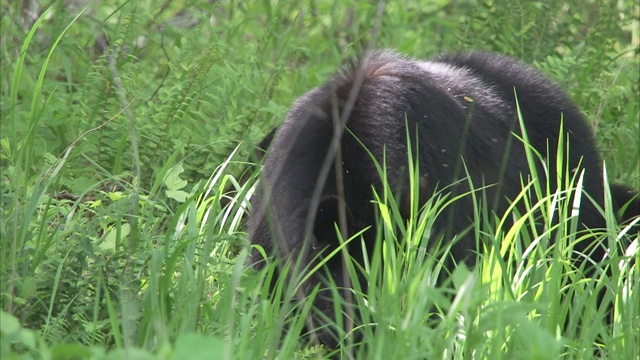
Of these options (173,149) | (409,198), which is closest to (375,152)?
(409,198)

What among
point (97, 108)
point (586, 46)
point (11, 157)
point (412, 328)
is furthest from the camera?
point (586, 46)

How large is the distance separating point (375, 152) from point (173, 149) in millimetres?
1295

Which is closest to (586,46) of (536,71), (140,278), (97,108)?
(536,71)

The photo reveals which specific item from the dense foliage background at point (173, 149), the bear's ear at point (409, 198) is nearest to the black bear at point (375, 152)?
the bear's ear at point (409, 198)

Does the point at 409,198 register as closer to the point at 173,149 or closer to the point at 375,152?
the point at 375,152

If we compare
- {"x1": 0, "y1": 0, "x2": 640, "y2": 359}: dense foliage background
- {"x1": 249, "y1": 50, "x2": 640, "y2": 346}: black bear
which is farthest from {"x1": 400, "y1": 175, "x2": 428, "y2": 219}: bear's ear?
{"x1": 0, "y1": 0, "x2": 640, "y2": 359}: dense foliage background

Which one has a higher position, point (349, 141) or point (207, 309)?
point (349, 141)

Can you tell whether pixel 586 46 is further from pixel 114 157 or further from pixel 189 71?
pixel 114 157

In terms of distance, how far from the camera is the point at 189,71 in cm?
409

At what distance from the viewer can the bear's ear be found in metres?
2.93

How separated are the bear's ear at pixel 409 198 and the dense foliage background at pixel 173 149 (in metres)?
0.48

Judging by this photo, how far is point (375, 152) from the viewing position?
9.54ft

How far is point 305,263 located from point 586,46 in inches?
119

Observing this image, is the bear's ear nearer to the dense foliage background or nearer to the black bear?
the black bear
